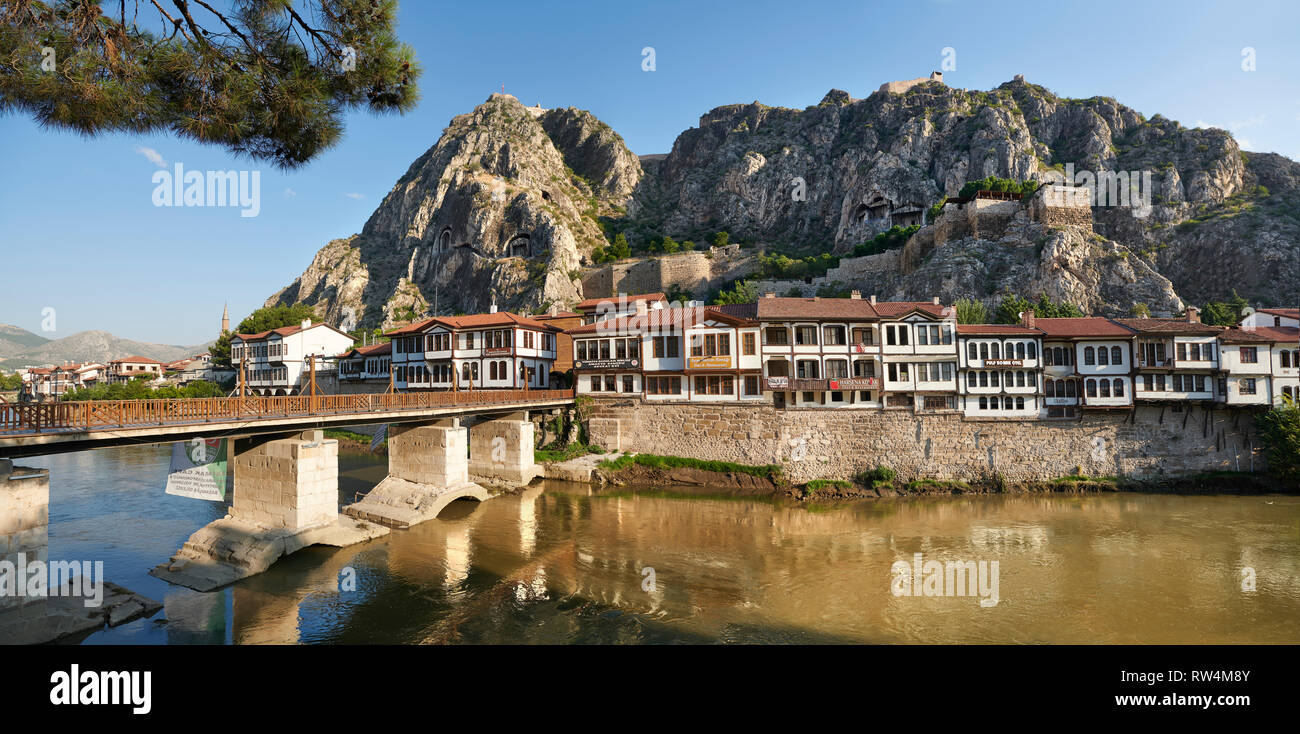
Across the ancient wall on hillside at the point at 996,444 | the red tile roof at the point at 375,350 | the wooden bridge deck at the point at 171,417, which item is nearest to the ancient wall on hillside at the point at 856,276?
the ancient wall on hillside at the point at 996,444

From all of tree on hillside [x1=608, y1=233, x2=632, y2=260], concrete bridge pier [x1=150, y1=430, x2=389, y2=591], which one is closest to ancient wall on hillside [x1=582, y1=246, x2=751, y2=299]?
tree on hillside [x1=608, y1=233, x2=632, y2=260]

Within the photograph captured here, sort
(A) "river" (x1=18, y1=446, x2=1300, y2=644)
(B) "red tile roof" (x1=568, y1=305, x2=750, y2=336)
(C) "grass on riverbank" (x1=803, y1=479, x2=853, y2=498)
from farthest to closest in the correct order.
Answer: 1. (B) "red tile roof" (x1=568, y1=305, x2=750, y2=336)
2. (C) "grass on riverbank" (x1=803, y1=479, x2=853, y2=498)
3. (A) "river" (x1=18, y1=446, x2=1300, y2=644)

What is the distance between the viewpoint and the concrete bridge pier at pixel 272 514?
19000 millimetres

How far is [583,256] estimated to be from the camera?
9056 centimetres

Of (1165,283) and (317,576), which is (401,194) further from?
(1165,283)

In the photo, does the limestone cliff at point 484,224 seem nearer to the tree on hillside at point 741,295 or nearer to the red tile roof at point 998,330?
the tree on hillside at point 741,295

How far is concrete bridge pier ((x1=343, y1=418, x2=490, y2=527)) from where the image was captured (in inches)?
1017

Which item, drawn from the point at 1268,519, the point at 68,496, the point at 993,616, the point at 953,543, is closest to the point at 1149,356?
the point at 1268,519

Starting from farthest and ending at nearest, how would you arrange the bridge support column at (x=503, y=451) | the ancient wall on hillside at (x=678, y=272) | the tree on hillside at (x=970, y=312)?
the ancient wall on hillside at (x=678, y=272)
the tree on hillside at (x=970, y=312)
the bridge support column at (x=503, y=451)

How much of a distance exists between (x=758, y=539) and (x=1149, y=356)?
88.4ft

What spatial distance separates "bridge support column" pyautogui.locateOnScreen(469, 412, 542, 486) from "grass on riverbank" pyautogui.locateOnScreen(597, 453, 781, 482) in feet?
16.2

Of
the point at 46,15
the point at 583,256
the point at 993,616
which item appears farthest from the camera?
the point at 583,256

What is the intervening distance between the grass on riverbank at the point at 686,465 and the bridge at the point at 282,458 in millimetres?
5608

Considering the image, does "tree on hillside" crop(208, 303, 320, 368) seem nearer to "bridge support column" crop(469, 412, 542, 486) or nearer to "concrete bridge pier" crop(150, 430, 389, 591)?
"bridge support column" crop(469, 412, 542, 486)
